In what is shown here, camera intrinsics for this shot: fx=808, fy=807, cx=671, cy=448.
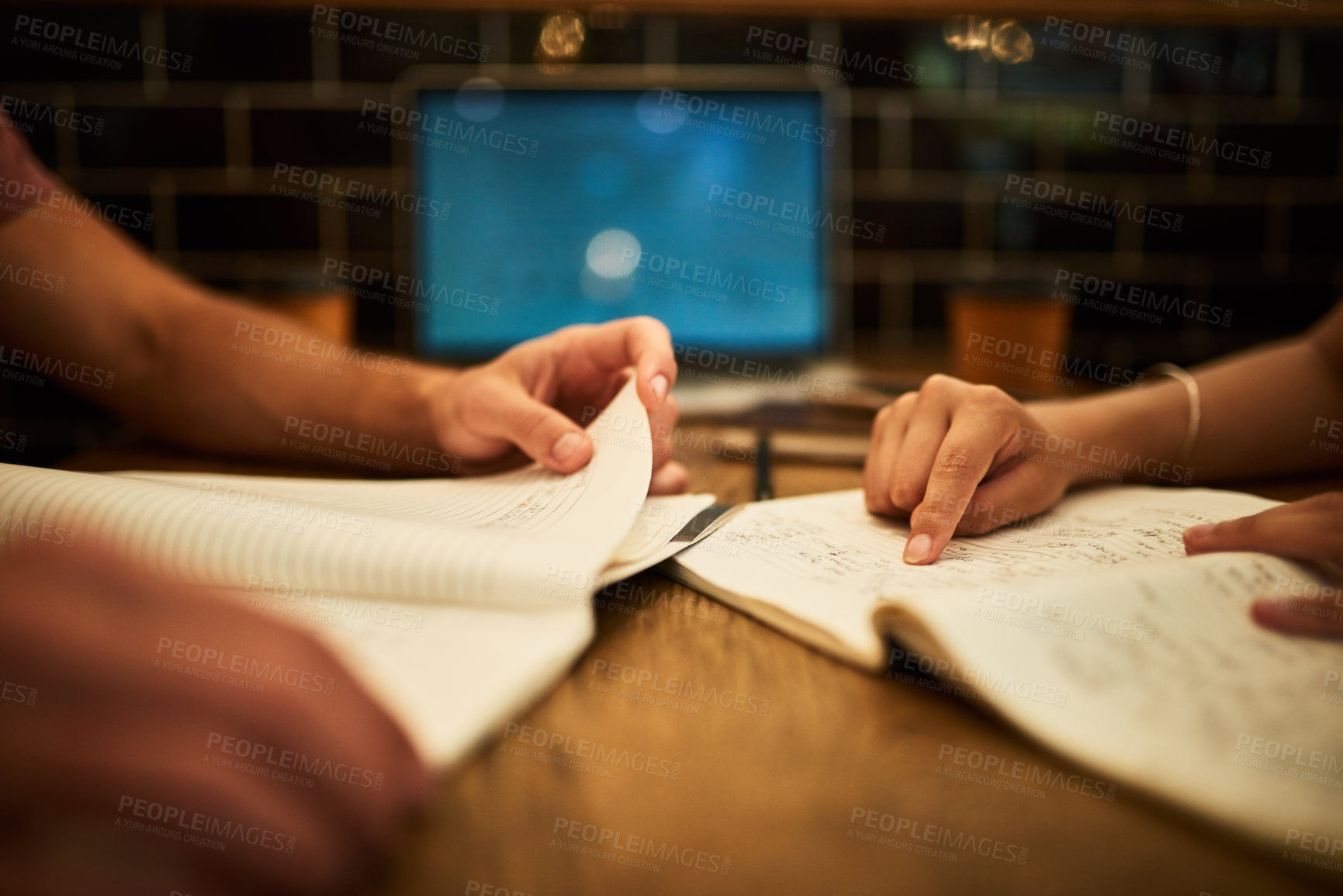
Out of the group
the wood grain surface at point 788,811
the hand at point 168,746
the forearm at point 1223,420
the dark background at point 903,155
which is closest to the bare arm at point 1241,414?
the forearm at point 1223,420

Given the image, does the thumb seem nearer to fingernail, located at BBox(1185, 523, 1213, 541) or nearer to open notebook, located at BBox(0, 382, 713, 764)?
open notebook, located at BBox(0, 382, 713, 764)

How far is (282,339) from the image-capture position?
70cm

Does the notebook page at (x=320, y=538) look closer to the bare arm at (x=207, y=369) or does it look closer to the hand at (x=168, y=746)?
the hand at (x=168, y=746)

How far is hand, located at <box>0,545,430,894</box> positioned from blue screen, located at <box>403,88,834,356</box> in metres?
0.85

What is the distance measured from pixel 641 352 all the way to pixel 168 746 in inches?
14.8

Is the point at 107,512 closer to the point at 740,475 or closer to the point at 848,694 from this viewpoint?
the point at 848,694

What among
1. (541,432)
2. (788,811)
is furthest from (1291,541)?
(541,432)

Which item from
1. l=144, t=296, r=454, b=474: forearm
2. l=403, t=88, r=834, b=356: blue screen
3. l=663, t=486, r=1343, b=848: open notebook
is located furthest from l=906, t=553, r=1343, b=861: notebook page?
l=403, t=88, r=834, b=356: blue screen

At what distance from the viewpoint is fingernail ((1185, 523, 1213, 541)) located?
34cm

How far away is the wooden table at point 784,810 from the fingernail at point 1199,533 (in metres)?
0.16

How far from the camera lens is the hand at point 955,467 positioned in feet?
1.30

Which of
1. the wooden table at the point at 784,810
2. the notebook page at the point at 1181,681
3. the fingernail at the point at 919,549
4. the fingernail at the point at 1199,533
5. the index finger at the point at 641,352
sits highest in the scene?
the index finger at the point at 641,352

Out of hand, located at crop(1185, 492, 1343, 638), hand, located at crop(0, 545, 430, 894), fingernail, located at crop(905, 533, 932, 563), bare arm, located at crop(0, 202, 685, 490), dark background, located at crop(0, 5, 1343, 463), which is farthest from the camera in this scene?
dark background, located at crop(0, 5, 1343, 463)

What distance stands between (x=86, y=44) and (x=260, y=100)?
28 cm
